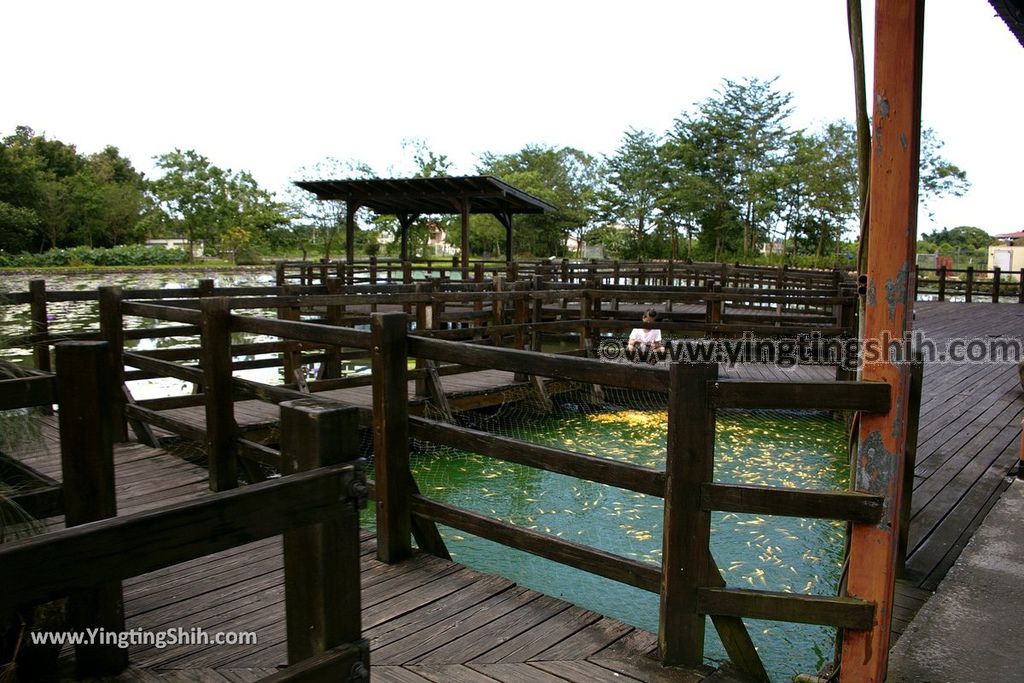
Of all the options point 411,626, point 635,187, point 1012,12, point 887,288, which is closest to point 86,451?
point 411,626

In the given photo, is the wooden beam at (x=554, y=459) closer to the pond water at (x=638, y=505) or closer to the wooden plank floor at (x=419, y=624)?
the wooden plank floor at (x=419, y=624)

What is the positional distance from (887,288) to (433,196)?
1614 cm

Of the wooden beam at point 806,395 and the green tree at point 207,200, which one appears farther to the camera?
the green tree at point 207,200

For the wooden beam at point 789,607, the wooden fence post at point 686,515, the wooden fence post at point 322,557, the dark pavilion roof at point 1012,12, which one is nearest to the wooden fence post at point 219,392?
the wooden fence post at point 686,515

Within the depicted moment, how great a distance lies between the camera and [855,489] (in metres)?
2.36

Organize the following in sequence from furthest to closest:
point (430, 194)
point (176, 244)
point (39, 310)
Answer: point (176, 244)
point (430, 194)
point (39, 310)

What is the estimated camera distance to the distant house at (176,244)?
46656mm

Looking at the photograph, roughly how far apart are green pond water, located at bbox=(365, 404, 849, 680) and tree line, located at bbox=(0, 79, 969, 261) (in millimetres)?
31017

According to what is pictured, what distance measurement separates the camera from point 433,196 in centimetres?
1781

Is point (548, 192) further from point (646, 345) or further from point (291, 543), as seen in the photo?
point (291, 543)

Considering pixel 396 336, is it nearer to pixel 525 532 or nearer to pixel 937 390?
pixel 525 532

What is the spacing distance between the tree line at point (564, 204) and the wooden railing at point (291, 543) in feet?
123

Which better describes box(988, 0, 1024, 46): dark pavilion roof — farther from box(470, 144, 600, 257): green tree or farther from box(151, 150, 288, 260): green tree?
box(151, 150, 288, 260): green tree

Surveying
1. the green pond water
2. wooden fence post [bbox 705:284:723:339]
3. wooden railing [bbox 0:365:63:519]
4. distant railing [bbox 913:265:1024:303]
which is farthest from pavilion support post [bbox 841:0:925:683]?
distant railing [bbox 913:265:1024:303]
